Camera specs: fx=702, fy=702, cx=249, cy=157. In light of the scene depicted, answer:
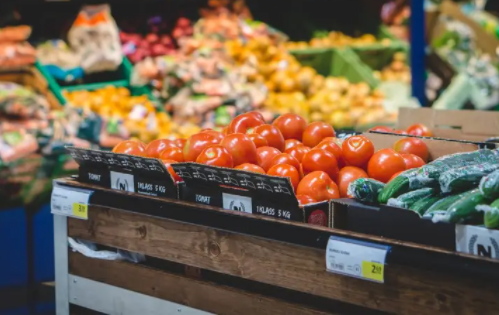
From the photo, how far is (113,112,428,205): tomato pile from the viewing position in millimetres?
2141

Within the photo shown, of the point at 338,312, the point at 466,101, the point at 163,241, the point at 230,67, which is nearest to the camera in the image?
the point at 338,312

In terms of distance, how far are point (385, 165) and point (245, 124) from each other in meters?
0.70

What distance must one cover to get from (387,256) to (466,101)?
4.47 metres

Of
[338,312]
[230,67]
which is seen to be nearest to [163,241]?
[338,312]

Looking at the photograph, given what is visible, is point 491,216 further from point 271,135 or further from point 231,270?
point 271,135

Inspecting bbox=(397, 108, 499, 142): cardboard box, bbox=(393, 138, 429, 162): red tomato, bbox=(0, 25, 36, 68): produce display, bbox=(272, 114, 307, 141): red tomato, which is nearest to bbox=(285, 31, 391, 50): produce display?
bbox=(0, 25, 36, 68): produce display

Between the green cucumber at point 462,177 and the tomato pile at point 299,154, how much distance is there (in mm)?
339

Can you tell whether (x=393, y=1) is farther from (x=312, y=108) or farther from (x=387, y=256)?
(x=387, y=256)

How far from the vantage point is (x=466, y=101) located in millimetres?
5855

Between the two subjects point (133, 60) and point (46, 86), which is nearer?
point (46, 86)

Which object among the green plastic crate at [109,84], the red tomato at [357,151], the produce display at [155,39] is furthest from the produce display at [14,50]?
the red tomato at [357,151]

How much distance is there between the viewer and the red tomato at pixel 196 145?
2.41m

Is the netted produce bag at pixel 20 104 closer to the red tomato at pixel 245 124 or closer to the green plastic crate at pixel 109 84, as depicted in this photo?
the green plastic crate at pixel 109 84

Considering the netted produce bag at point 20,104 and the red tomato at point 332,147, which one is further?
the netted produce bag at point 20,104
